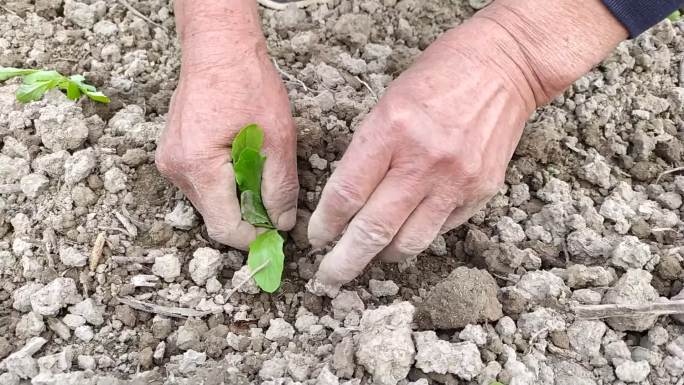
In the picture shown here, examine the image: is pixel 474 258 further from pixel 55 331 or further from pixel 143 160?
pixel 55 331

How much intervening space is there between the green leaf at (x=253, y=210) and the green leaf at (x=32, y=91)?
2.34 feet

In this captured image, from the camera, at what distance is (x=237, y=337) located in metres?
1.62

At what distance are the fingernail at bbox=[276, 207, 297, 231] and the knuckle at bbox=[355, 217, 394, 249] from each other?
10.9 inches

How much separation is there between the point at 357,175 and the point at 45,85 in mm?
997

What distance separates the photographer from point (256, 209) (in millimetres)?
1692

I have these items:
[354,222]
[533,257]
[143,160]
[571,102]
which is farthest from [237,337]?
[571,102]

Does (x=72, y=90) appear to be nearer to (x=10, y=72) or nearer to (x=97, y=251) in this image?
(x=10, y=72)

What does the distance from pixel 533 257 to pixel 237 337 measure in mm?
752

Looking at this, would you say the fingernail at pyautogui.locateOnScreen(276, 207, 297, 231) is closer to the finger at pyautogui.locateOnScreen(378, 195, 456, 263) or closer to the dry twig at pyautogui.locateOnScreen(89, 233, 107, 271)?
the finger at pyautogui.locateOnScreen(378, 195, 456, 263)

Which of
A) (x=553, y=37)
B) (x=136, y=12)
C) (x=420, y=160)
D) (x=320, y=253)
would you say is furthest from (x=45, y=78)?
(x=553, y=37)

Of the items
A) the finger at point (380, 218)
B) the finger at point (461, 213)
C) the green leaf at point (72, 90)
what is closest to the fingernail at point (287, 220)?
the finger at point (380, 218)

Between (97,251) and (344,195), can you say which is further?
(97,251)

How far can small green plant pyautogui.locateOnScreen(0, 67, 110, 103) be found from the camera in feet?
6.38

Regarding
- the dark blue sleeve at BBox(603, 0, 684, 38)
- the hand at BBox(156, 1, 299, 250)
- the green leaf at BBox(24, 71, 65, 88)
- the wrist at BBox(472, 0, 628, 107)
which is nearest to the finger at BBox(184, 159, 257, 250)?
the hand at BBox(156, 1, 299, 250)
